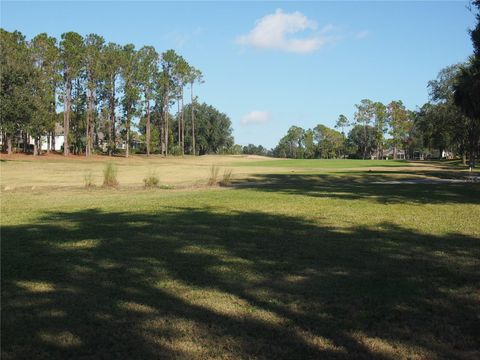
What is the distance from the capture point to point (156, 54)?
3088 inches

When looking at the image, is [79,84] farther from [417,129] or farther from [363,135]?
[363,135]

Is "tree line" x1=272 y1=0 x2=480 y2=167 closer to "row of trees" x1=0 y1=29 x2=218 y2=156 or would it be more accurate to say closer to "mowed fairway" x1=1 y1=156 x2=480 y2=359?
"mowed fairway" x1=1 y1=156 x2=480 y2=359

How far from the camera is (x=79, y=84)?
7088 centimetres

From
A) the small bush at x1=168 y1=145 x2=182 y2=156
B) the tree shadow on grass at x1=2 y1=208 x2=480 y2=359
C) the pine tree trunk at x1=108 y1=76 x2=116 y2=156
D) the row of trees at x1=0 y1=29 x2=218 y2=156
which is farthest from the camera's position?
the small bush at x1=168 y1=145 x2=182 y2=156

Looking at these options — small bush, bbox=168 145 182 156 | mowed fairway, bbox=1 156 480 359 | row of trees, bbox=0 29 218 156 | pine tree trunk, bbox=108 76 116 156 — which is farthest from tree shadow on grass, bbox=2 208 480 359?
small bush, bbox=168 145 182 156

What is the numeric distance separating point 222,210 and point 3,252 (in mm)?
5957

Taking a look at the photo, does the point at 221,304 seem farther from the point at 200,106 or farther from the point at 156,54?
the point at 200,106

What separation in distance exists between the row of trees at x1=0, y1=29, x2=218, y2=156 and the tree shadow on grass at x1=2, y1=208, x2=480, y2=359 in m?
41.0

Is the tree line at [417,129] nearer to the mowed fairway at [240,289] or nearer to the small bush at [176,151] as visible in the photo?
the mowed fairway at [240,289]

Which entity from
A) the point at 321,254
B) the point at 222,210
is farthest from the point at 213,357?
the point at 222,210

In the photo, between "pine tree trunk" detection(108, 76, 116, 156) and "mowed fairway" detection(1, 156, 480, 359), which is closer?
"mowed fairway" detection(1, 156, 480, 359)

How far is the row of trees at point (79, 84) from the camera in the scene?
44.4m

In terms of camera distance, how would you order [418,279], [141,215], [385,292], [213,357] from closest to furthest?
[213,357] → [385,292] → [418,279] → [141,215]

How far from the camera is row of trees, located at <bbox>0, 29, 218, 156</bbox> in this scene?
4444 cm
